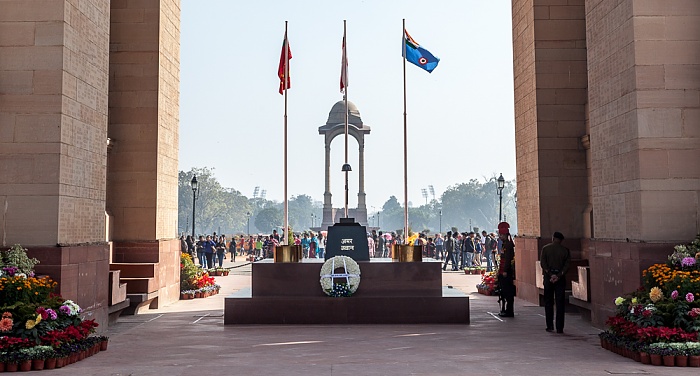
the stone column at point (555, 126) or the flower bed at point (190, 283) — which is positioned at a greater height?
the stone column at point (555, 126)

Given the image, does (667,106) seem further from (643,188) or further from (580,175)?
(580,175)

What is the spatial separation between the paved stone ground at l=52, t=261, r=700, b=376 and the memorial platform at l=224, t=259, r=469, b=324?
1.14ft

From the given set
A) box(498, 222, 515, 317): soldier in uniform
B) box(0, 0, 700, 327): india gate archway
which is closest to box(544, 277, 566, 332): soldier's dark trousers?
box(0, 0, 700, 327): india gate archway

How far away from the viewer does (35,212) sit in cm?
1011

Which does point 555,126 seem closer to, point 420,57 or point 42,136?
point 420,57

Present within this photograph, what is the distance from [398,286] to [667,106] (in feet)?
18.8

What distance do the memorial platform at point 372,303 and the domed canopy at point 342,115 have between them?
187 ft

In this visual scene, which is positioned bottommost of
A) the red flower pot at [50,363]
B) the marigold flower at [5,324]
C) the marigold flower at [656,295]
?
the red flower pot at [50,363]

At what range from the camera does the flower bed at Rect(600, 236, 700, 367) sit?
8.55 meters

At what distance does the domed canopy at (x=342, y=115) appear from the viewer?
70438 mm

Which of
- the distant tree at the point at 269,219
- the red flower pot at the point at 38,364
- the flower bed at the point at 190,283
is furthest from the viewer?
the distant tree at the point at 269,219

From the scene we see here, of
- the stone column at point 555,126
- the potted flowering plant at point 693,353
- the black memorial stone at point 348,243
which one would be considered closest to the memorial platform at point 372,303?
the black memorial stone at point 348,243

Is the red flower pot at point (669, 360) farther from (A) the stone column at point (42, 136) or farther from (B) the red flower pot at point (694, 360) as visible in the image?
(A) the stone column at point (42, 136)

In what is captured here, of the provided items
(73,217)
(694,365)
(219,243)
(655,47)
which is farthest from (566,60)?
(219,243)
